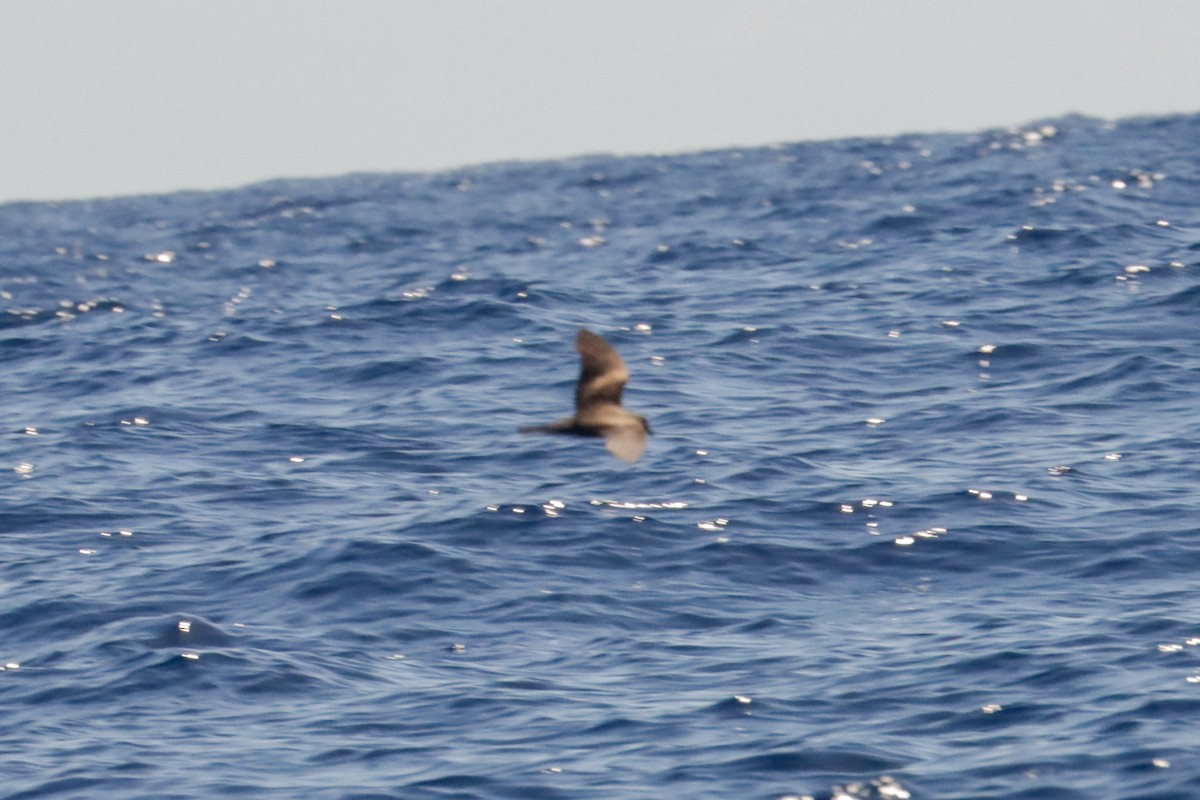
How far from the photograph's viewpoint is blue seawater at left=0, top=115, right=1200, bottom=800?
1162 cm

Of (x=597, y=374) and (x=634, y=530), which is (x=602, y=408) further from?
(x=634, y=530)

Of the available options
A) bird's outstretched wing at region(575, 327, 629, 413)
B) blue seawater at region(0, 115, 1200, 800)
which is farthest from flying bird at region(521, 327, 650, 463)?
blue seawater at region(0, 115, 1200, 800)

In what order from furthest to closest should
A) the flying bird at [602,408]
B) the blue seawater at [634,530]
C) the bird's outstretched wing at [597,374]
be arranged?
the blue seawater at [634,530]
the bird's outstretched wing at [597,374]
the flying bird at [602,408]

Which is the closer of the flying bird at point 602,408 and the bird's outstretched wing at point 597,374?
the flying bird at point 602,408

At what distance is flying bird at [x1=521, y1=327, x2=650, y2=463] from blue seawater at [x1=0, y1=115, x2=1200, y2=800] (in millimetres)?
2076

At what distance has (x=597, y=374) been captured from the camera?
11.5 m

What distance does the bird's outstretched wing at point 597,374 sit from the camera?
1142 centimetres

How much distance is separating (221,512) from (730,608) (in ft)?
17.3

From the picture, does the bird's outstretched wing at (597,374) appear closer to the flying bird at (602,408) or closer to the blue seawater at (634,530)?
the flying bird at (602,408)

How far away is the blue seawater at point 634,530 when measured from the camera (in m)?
11.6

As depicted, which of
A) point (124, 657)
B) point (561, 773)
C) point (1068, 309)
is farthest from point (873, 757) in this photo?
point (1068, 309)

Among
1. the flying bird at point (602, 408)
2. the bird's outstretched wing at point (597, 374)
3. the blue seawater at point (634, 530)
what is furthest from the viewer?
the blue seawater at point (634, 530)

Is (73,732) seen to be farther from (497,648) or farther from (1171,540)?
(1171,540)

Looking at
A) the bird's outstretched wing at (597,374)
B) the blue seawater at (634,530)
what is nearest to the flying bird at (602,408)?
the bird's outstretched wing at (597,374)
